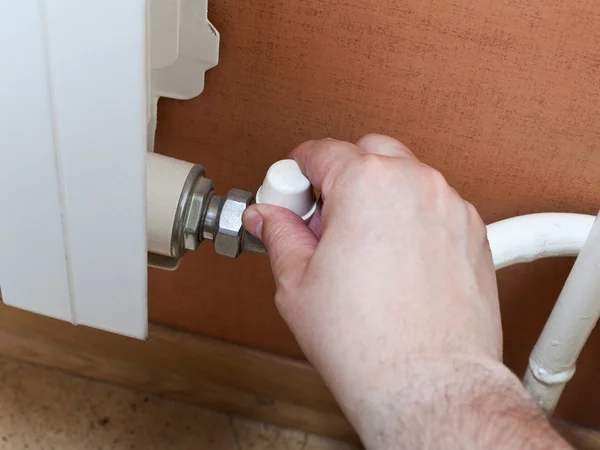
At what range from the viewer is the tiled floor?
0.73 m

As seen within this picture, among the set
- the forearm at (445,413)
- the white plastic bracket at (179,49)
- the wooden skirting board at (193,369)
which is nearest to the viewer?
the forearm at (445,413)

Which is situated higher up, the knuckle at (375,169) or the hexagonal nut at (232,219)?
the knuckle at (375,169)

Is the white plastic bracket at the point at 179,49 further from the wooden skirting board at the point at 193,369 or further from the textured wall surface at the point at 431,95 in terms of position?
the wooden skirting board at the point at 193,369

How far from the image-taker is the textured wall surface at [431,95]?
0.42m

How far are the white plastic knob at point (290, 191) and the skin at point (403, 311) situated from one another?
0.02 meters

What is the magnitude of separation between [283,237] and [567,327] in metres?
0.22

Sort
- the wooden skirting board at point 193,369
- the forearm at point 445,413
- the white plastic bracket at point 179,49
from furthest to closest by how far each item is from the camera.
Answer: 1. the wooden skirting board at point 193,369
2. the white plastic bracket at point 179,49
3. the forearm at point 445,413

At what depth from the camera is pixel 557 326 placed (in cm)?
46

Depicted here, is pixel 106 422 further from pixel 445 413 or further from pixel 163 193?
pixel 445 413

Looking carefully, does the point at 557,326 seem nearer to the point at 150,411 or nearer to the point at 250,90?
the point at 250,90

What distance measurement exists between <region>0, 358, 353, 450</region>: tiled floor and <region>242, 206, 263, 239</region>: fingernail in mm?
439

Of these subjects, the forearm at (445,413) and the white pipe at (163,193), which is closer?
the forearm at (445,413)

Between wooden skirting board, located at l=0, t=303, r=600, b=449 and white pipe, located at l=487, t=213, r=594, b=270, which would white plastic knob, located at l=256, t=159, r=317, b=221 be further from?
wooden skirting board, located at l=0, t=303, r=600, b=449

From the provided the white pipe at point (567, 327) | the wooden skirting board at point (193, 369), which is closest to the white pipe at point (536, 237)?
the white pipe at point (567, 327)
